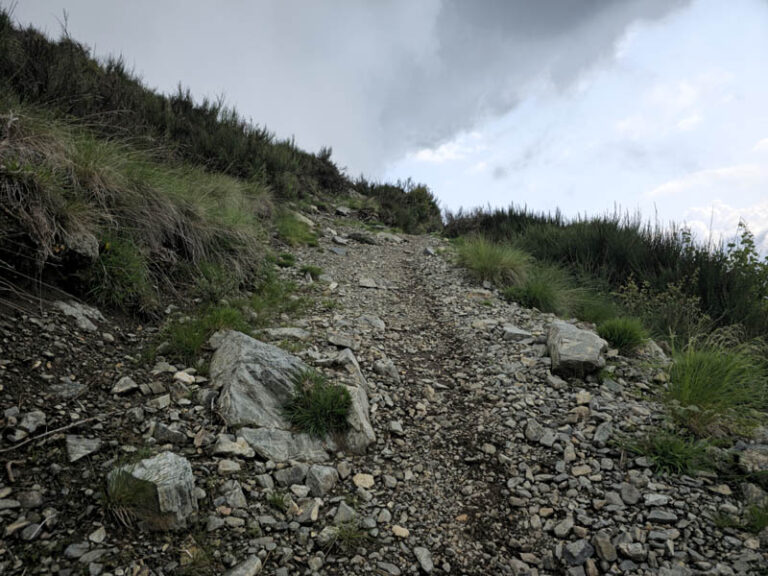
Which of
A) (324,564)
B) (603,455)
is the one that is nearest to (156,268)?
(324,564)

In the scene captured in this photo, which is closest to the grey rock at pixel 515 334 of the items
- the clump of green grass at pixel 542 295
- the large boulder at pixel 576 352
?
the large boulder at pixel 576 352

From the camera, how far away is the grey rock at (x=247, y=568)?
202 cm

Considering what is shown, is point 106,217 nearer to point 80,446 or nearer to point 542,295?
point 80,446

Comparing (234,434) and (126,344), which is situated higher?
(126,344)

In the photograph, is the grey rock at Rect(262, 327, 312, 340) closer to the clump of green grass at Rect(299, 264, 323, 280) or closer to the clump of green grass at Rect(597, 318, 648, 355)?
the clump of green grass at Rect(299, 264, 323, 280)

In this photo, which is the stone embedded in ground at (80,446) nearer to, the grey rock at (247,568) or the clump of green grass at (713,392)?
the grey rock at (247,568)

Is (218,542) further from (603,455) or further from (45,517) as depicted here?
(603,455)

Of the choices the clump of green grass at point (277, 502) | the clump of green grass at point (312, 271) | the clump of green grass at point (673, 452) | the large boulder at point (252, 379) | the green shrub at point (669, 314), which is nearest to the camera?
the clump of green grass at point (277, 502)

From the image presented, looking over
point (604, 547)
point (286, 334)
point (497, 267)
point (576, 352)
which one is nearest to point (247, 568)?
point (604, 547)

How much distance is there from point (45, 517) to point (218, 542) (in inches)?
32.7

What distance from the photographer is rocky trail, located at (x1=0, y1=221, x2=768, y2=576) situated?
2115 mm

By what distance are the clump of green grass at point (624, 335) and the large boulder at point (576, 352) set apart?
1.20 feet

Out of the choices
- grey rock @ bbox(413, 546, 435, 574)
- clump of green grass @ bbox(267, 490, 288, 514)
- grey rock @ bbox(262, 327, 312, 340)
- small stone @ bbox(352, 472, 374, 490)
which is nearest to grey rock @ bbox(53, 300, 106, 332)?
grey rock @ bbox(262, 327, 312, 340)

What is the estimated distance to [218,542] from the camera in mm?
2160
